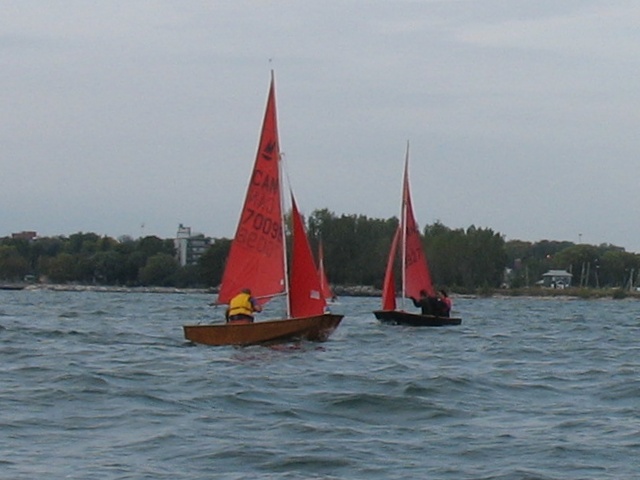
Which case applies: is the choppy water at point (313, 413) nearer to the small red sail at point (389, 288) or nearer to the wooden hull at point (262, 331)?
the wooden hull at point (262, 331)

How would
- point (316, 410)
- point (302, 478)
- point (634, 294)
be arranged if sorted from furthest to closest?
point (634, 294) → point (316, 410) → point (302, 478)

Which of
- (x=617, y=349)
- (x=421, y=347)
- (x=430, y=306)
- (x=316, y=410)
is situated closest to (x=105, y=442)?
(x=316, y=410)

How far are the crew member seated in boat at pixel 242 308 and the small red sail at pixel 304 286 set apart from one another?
1.62 meters

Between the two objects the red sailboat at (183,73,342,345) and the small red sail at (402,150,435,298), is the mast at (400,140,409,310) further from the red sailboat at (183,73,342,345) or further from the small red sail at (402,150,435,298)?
the red sailboat at (183,73,342,345)

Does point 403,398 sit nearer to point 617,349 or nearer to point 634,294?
point 617,349

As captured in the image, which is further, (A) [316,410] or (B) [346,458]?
(A) [316,410]

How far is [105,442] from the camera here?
16.1 metres

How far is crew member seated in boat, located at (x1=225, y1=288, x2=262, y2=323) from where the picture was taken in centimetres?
3036

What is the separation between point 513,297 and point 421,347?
11605 centimetres

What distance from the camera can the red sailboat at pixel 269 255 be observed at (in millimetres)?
31562

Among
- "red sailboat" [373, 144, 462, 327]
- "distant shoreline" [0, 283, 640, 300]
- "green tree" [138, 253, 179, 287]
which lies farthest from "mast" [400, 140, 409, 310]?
"green tree" [138, 253, 179, 287]

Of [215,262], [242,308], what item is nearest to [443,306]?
[242,308]

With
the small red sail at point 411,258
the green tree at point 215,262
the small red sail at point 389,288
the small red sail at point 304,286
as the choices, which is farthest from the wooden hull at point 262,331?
the green tree at point 215,262

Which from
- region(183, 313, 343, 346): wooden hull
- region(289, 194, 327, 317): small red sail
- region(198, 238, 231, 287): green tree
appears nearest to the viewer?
region(183, 313, 343, 346): wooden hull
